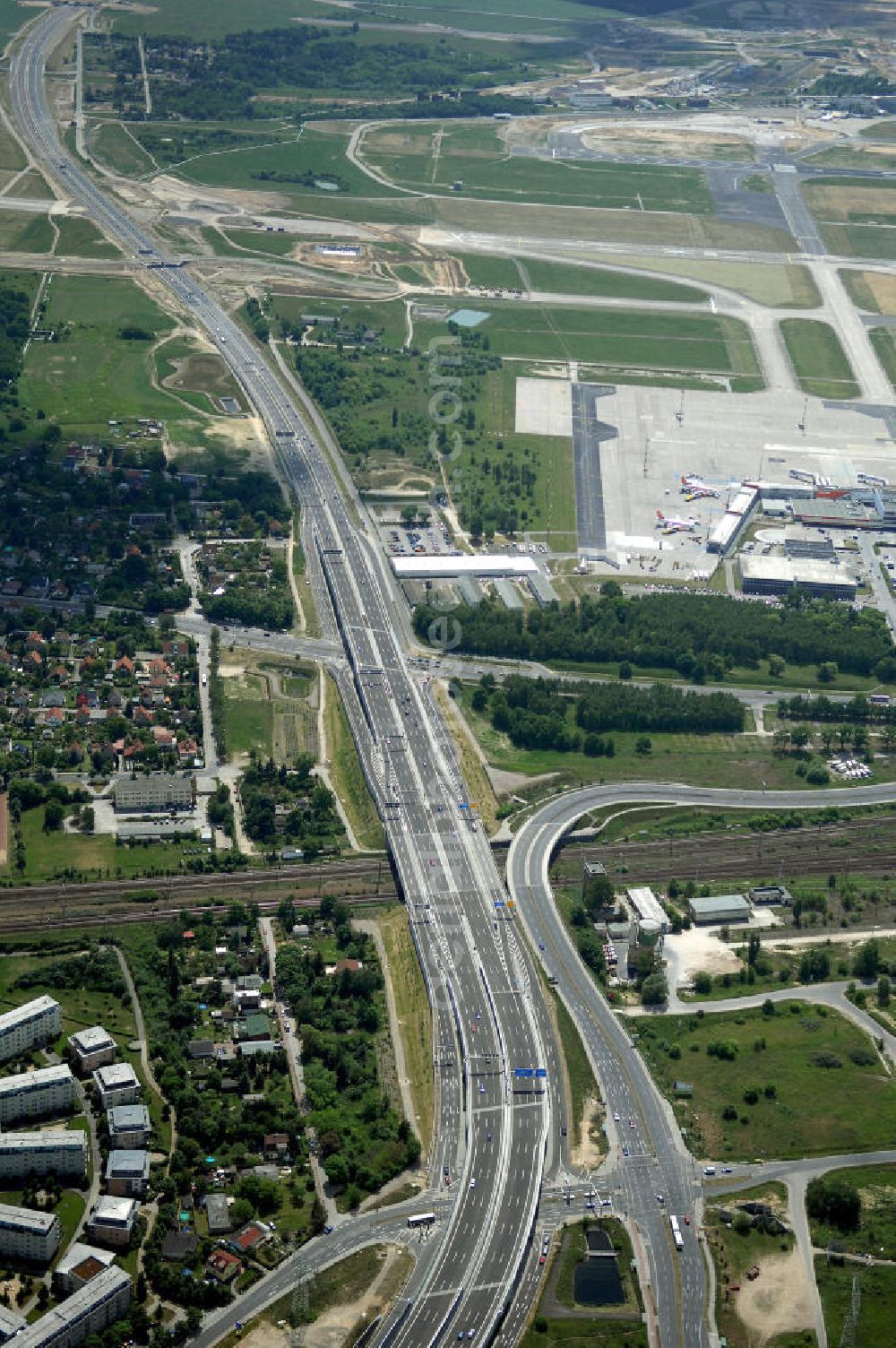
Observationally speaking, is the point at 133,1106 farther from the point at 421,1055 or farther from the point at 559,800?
the point at 559,800

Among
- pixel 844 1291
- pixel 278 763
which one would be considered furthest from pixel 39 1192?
pixel 278 763

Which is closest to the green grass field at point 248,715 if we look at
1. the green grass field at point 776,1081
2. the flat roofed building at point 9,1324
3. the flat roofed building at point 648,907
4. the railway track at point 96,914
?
the railway track at point 96,914

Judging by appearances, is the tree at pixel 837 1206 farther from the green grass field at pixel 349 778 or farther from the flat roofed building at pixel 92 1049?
the green grass field at pixel 349 778

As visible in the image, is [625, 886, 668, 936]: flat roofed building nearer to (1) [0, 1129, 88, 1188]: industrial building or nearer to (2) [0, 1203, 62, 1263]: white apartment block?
(1) [0, 1129, 88, 1188]: industrial building

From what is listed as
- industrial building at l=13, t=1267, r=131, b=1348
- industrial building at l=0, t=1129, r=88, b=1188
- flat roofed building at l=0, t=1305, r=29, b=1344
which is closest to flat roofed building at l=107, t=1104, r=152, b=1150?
industrial building at l=0, t=1129, r=88, b=1188

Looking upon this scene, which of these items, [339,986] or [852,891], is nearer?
[339,986]

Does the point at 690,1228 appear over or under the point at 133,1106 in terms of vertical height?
under
